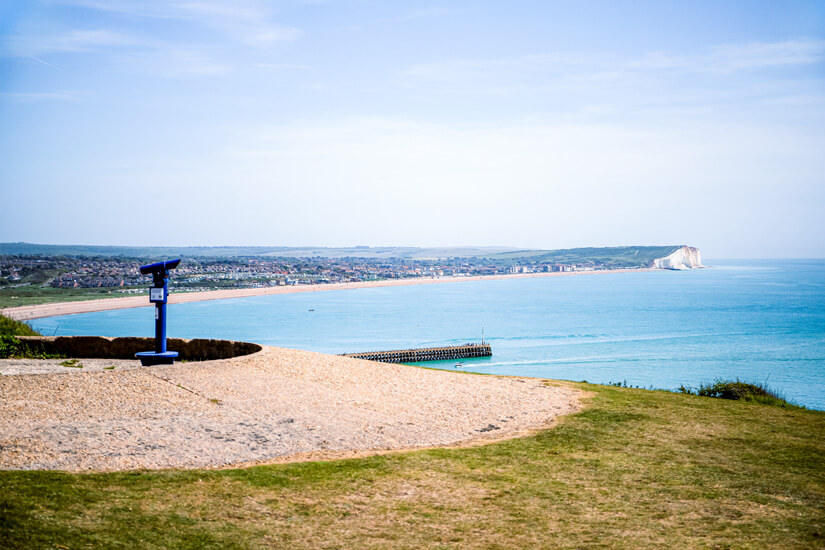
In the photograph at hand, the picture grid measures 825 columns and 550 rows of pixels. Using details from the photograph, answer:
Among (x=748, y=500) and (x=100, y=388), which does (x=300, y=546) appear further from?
(x=100, y=388)

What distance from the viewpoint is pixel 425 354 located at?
49.0 m

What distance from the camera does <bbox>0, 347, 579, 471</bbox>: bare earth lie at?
8.56 metres

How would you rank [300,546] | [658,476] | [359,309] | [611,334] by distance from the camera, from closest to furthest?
[300,546]
[658,476]
[611,334]
[359,309]

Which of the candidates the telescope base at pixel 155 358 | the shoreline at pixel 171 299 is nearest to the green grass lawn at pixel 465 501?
the telescope base at pixel 155 358

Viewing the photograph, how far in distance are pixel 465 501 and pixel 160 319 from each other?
8914mm

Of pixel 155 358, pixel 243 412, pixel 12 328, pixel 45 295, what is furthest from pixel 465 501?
pixel 45 295

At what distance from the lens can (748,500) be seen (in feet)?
24.5

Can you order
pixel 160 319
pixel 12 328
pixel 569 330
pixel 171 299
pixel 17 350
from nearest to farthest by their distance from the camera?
1. pixel 160 319
2. pixel 17 350
3. pixel 12 328
4. pixel 569 330
5. pixel 171 299

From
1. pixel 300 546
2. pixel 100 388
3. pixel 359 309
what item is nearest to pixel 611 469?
pixel 300 546

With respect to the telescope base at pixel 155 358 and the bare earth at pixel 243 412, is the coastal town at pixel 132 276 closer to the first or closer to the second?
the telescope base at pixel 155 358

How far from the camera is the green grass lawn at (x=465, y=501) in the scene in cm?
615

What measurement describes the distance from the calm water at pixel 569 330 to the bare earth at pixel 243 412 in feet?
99.6

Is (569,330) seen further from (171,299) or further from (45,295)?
(45,295)

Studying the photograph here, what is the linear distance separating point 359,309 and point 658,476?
89.7 m
